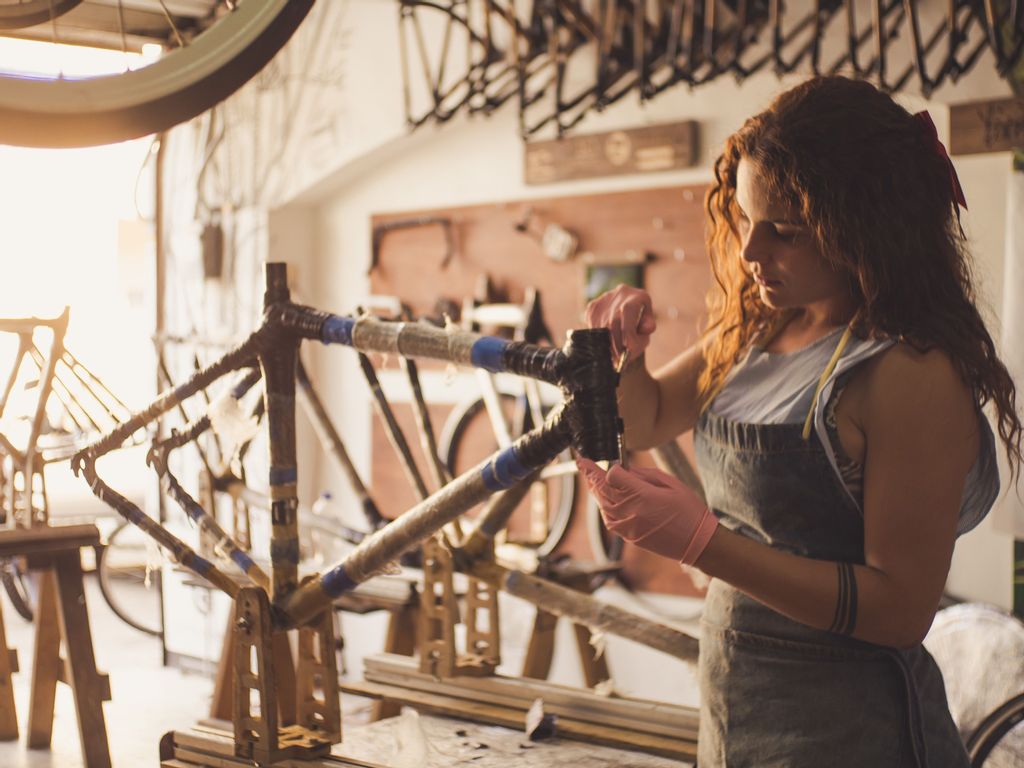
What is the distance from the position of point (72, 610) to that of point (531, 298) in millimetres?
1941

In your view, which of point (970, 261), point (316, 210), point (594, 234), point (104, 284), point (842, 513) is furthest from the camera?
point (104, 284)

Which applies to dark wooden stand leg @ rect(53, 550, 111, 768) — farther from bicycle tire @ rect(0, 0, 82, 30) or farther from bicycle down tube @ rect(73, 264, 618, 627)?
bicycle tire @ rect(0, 0, 82, 30)

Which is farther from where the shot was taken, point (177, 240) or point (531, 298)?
point (177, 240)

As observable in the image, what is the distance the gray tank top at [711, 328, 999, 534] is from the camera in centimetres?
129

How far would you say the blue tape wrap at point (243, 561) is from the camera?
1784 mm

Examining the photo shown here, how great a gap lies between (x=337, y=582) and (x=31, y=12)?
87cm

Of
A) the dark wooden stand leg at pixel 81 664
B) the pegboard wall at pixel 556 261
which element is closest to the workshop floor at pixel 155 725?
the dark wooden stand leg at pixel 81 664

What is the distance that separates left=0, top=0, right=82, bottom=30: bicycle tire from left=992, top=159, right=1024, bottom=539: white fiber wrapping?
7.47 feet

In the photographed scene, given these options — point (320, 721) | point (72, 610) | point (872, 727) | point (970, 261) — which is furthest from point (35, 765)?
point (970, 261)

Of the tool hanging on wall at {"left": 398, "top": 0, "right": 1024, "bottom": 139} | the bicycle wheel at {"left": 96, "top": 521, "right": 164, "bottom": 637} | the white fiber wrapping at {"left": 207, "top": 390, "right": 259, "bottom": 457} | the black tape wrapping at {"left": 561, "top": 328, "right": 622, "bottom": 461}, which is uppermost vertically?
the tool hanging on wall at {"left": 398, "top": 0, "right": 1024, "bottom": 139}

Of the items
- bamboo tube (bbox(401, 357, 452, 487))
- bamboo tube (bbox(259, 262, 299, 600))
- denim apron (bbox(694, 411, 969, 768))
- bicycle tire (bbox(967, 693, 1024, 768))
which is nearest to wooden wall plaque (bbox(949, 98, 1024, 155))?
bicycle tire (bbox(967, 693, 1024, 768))

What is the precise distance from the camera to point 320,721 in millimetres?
1683

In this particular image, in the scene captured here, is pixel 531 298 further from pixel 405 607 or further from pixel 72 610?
pixel 72 610

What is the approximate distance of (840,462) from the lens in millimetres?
1294
